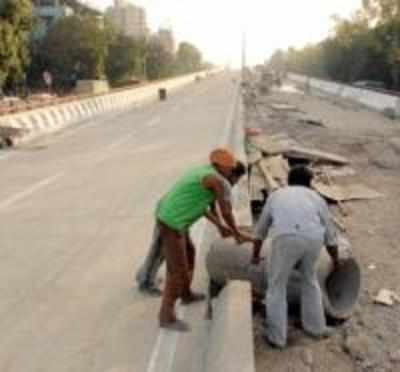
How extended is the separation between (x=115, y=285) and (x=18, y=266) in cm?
151

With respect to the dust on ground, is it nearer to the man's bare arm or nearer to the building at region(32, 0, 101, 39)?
the man's bare arm

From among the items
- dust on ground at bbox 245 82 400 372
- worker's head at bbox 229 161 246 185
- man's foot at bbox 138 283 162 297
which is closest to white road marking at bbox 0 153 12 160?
dust on ground at bbox 245 82 400 372

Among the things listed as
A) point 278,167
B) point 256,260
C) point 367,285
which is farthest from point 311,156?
point 256,260

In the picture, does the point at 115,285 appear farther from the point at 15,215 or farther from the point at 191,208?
the point at 15,215

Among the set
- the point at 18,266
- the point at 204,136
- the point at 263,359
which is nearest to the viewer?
the point at 263,359

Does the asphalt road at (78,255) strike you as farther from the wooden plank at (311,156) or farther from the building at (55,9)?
the building at (55,9)

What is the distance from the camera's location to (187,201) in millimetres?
7047

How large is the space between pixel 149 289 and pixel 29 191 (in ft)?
24.7

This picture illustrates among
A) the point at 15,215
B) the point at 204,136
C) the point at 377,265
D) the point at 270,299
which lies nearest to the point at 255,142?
the point at 204,136

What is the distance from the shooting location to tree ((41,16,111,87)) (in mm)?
70562

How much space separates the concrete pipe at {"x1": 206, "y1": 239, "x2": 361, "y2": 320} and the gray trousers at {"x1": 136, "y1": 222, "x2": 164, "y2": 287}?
0.60m

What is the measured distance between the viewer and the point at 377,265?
32.0ft

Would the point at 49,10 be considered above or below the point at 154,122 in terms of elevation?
below

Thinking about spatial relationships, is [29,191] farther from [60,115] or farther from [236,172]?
[60,115]
